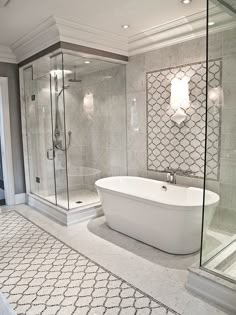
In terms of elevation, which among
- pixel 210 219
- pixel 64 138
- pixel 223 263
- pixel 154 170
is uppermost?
pixel 64 138

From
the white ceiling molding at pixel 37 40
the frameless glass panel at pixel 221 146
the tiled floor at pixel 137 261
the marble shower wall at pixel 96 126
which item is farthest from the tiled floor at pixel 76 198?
the white ceiling molding at pixel 37 40

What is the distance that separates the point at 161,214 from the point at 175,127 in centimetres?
132

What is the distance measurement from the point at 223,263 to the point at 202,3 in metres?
2.55

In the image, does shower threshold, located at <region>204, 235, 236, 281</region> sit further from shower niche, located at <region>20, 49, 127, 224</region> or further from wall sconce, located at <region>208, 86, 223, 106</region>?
shower niche, located at <region>20, 49, 127, 224</region>

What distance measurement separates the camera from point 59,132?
13.4ft

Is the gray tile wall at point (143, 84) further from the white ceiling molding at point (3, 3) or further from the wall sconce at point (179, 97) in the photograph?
the white ceiling molding at point (3, 3)

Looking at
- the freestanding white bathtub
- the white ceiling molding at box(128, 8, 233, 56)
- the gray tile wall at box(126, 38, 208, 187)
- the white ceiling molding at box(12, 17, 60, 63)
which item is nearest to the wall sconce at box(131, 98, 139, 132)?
the gray tile wall at box(126, 38, 208, 187)

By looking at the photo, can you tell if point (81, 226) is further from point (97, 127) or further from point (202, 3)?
point (202, 3)

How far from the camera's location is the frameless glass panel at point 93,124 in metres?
4.17

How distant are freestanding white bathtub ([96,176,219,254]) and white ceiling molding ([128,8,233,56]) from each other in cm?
181

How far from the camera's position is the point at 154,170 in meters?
3.80

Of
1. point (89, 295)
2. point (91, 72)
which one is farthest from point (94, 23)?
point (89, 295)

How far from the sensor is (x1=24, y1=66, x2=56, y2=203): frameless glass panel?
13.8 ft

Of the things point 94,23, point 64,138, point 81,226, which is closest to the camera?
point 94,23
